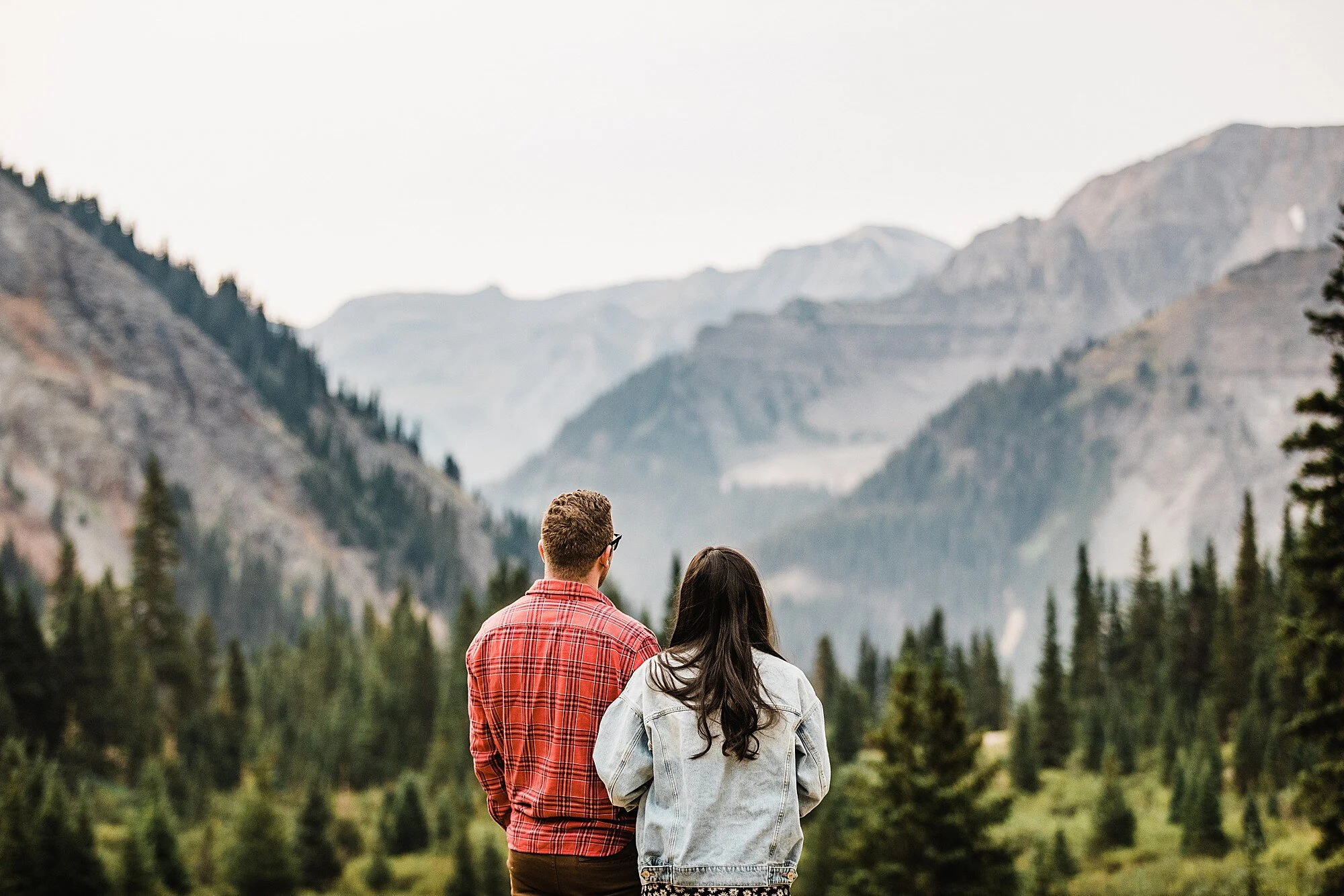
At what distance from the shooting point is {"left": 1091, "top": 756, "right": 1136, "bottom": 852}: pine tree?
2432 inches

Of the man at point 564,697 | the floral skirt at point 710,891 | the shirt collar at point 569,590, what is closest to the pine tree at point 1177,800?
the floral skirt at point 710,891

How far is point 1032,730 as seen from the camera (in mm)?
85062

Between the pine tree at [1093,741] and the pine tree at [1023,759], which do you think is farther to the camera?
the pine tree at [1093,741]

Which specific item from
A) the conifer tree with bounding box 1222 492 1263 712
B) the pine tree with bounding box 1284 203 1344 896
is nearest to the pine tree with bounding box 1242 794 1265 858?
the pine tree with bounding box 1284 203 1344 896

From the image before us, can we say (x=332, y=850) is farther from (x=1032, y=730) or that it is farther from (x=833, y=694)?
(x=833, y=694)

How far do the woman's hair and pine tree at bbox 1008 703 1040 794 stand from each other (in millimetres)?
75993

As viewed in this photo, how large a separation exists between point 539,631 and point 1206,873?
4912cm

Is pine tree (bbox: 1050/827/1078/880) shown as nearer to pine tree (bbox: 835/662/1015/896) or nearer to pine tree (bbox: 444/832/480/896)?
pine tree (bbox: 835/662/1015/896)

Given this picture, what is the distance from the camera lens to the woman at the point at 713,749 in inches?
283

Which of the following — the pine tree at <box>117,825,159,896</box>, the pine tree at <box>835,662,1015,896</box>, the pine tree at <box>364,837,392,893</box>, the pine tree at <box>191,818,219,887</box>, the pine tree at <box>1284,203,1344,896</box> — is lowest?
the pine tree at <box>364,837,392,893</box>

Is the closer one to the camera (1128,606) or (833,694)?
(833,694)

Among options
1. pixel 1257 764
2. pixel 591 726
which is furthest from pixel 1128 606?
pixel 591 726

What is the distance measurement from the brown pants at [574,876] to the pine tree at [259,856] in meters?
55.5

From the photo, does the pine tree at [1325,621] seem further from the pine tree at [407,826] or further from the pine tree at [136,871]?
the pine tree at [407,826]
